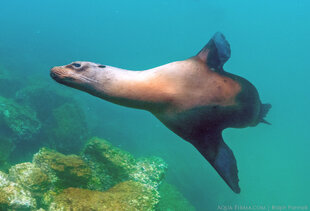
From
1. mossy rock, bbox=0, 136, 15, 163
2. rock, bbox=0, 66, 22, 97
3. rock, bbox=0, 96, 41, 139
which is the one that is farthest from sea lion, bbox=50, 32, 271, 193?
rock, bbox=0, 66, 22, 97

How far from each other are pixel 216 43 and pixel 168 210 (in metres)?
7.11

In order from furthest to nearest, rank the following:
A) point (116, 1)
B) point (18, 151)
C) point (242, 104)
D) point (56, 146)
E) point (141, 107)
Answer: point (116, 1) → point (56, 146) → point (18, 151) → point (242, 104) → point (141, 107)

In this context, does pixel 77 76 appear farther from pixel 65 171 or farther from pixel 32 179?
pixel 32 179

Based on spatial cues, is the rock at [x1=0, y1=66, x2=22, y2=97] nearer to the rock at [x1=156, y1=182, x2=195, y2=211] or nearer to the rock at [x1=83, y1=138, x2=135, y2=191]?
the rock at [x1=156, y1=182, x2=195, y2=211]

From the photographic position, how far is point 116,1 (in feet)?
399

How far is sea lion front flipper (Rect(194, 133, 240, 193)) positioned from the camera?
97.2 inches

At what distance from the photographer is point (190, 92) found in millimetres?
2365

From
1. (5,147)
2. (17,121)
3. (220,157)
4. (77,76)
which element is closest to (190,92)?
(220,157)

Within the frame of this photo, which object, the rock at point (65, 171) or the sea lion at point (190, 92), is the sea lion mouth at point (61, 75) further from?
the rock at point (65, 171)

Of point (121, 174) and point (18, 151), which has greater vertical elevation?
point (121, 174)

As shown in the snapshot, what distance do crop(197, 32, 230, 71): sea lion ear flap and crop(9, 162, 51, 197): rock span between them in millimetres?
3775

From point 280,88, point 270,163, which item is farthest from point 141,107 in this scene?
point 280,88

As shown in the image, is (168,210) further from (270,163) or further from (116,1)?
(116,1)

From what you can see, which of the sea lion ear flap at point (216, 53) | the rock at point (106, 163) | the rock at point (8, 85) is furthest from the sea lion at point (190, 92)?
the rock at point (8, 85)
